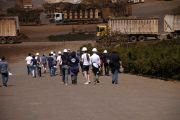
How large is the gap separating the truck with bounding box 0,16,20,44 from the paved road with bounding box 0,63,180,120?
40238 millimetres

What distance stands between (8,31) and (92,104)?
155 feet

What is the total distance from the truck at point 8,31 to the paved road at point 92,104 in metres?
40.2

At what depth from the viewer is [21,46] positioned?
58.5 m

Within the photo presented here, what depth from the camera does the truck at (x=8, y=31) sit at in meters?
62.2

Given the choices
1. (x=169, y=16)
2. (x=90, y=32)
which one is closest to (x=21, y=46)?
(x=90, y=32)

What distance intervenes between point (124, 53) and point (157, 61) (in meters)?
6.05

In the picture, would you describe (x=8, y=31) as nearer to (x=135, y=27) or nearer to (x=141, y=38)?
(x=135, y=27)

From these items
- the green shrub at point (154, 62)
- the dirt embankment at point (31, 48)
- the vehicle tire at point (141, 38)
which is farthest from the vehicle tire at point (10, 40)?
the green shrub at point (154, 62)

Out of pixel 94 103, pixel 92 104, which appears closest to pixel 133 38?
pixel 94 103

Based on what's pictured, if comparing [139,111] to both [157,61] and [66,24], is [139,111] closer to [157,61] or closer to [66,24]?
[157,61]

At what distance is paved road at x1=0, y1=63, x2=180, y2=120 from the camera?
1416cm

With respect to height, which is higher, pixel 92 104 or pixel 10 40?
pixel 92 104

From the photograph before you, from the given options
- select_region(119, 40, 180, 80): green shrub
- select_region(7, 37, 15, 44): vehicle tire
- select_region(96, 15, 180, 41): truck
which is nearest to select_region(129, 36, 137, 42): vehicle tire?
select_region(96, 15, 180, 41): truck

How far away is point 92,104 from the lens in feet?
53.9
